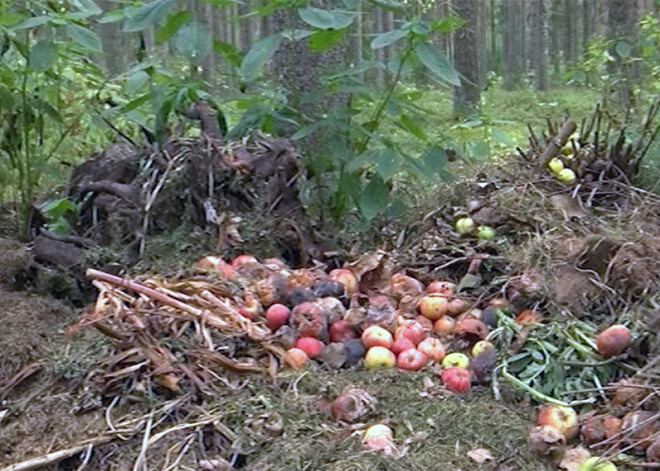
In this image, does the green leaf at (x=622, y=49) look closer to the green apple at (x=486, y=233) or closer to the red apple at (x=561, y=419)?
the green apple at (x=486, y=233)

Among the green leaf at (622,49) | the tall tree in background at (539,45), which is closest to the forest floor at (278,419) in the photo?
the green leaf at (622,49)

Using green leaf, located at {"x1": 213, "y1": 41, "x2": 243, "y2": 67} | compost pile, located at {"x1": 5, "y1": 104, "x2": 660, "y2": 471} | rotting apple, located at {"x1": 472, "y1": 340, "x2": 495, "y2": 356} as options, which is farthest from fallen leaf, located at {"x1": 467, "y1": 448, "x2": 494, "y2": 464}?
green leaf, located at {"x1": 213, "y1": 41, "x2": 243, "y2": 67}

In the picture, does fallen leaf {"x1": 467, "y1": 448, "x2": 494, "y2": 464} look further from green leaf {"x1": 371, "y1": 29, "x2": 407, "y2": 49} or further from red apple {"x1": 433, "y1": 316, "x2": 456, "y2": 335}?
green leaf {"x1": 371, "y1": 29, "x2": 407, "y2": 49}

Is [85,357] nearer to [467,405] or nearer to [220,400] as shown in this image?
[220,400]

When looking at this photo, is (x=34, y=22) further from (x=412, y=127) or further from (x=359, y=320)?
(x=359, y=320)

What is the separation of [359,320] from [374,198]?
69 cm

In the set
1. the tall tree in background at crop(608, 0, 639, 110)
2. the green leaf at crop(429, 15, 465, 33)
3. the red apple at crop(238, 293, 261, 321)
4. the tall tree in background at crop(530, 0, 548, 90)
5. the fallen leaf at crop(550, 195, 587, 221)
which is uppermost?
the green leaf at crop(429, 15, 465, 33)

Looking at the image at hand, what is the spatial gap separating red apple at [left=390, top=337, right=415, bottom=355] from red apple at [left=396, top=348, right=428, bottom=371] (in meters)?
0.02

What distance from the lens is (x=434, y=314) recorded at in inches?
111

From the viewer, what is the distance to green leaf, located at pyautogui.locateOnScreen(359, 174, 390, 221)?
3.23 meters

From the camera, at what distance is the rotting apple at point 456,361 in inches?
100

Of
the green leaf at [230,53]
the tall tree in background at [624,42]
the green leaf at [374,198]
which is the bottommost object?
the green leaf at [374,198]

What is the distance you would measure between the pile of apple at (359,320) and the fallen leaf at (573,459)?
0.41 meters

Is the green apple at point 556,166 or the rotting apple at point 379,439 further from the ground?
the green apple at point 556,166
